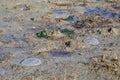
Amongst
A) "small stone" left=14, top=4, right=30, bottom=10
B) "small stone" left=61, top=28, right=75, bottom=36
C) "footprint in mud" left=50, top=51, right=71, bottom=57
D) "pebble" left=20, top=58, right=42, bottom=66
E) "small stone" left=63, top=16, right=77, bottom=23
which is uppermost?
"pebble" left=20, top=58, right=42, bottom=66

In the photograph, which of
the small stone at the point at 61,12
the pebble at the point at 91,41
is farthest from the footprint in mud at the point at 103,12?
the pebble at the point at 91,41

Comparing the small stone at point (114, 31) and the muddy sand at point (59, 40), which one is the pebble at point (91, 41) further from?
the small stone at point (114, 31)

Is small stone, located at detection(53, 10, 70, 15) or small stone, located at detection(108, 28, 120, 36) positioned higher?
small stone, located at detection(108, 28, 120, 36)

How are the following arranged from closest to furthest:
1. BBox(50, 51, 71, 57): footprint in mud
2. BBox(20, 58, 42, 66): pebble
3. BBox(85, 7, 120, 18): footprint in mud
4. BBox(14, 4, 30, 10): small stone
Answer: BBox(20, 58, 42, 66): pebble → BBox(50, 51, 71, 57): footprint in mud → BBox(85, 7, 120, 18): footprint in mud → BBox(14, 4, 30, 10): small stone

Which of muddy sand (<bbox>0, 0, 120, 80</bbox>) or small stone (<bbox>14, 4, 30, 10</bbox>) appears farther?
small stone (<bbox>14, 4, 30, 10</bbox>)

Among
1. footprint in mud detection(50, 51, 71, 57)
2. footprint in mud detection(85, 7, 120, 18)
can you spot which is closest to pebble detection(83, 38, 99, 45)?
footprint in mud detection(50, 51, 71, 57)

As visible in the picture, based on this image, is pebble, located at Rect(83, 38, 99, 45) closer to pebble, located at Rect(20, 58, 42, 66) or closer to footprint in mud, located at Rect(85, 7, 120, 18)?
pebble, located at Rect(20, 58, 42, 66)

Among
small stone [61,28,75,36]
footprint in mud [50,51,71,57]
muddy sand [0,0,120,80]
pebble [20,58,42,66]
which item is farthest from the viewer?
small stone [61,28,75,36]

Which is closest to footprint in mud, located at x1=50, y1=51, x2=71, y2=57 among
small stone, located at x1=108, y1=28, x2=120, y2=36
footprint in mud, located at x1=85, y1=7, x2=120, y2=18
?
small stone, located at x1=108, y1=28, x2=120, y2=36

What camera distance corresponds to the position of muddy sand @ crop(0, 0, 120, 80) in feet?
22.2

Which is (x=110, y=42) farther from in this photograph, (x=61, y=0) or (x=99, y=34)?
(x=61, y=0)

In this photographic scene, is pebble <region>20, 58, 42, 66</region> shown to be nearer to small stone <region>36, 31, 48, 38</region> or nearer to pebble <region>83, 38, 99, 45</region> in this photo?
small stone <region>36, 31, 48, 38</region>

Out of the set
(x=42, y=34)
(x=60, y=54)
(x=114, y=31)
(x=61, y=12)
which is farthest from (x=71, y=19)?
(x=60, y=54)

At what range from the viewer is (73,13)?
36.0 ft
